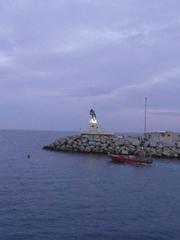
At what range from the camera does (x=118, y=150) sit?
7250 cm

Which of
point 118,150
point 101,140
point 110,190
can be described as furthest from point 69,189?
point 101,140

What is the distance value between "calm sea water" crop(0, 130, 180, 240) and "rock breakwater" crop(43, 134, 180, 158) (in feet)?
45.7

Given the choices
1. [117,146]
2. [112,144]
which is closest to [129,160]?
[117,146]

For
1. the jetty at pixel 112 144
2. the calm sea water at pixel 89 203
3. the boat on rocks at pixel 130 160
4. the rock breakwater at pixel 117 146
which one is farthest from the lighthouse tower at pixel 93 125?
the calm sea water at pixel 89 203

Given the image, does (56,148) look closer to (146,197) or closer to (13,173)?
(13,173)

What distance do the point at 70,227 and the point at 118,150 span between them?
45.2 m

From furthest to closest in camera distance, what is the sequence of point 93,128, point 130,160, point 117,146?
point 93,128
point 117,146
point 130,160

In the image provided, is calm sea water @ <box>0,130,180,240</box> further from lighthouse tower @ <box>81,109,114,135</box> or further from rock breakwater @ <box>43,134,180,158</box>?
lighthouse tower @ <box>81,109,114,135</box>

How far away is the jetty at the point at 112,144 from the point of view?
241 ft

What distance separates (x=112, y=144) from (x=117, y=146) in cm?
172

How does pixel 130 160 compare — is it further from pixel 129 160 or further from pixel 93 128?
pixel 93 128

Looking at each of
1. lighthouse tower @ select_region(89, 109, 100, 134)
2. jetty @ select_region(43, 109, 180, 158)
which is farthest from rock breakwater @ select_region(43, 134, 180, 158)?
lighthouse tower @ select_region(89, 109, 100, 134)

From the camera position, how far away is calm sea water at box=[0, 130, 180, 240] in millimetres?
26859

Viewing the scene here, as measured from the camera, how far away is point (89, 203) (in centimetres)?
3512
